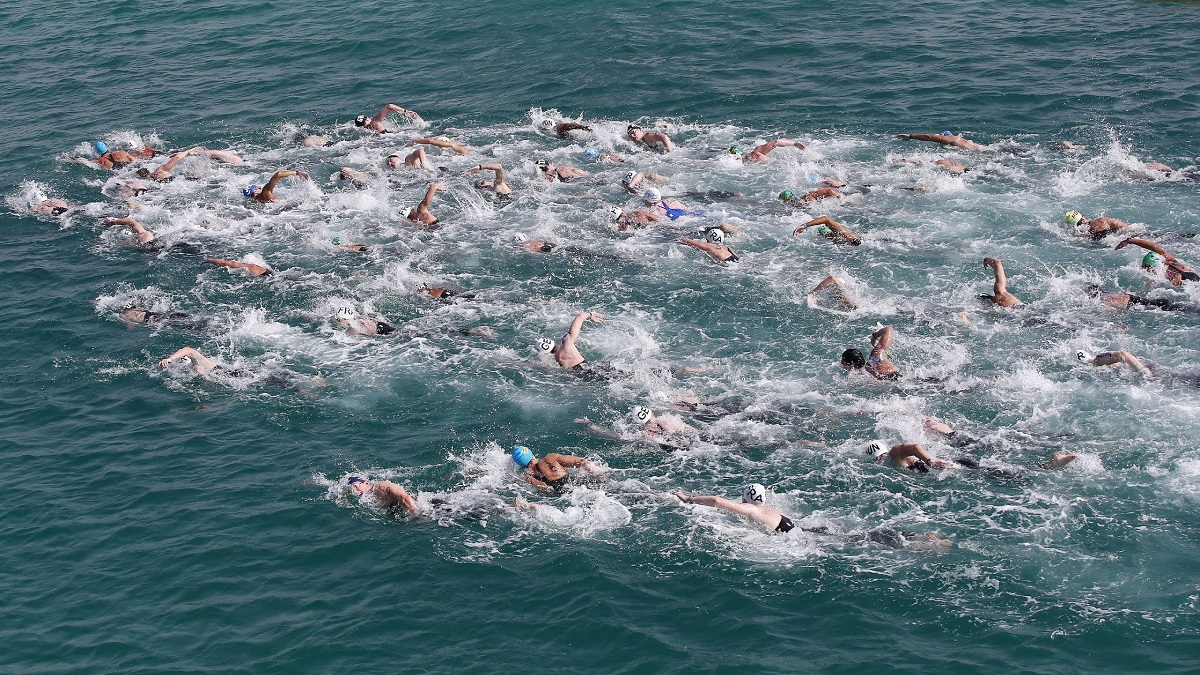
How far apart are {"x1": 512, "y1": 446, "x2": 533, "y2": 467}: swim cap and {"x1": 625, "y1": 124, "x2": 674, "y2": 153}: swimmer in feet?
62.8

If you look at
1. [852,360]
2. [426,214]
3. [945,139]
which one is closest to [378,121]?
[426,214]

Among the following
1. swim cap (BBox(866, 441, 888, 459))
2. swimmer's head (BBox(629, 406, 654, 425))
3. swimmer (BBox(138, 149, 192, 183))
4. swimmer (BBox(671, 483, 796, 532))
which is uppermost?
swimmer (BBox(138, 149, 192, 183))

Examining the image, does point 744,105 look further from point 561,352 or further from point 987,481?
point 987,481

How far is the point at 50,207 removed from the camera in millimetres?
37188

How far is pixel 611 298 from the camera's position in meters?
29.0

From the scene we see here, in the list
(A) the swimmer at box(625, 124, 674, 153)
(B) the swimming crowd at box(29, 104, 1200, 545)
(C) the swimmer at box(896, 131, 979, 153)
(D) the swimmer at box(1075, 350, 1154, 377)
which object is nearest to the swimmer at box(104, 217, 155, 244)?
(B) the swimming crowd at box(29, 104, 1200, 545)

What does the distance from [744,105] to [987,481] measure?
958 inches

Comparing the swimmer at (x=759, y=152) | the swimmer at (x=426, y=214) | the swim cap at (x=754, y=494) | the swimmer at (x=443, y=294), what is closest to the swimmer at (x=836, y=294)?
the swim cap at (x=754, y=494)

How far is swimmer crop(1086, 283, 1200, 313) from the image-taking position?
2577 cm

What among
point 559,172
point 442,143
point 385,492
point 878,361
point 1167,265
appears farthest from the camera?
point 442,143

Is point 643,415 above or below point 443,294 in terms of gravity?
below

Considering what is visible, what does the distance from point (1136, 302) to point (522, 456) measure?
16861 mm

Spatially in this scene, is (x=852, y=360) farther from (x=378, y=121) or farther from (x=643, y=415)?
(x=378, y=121)

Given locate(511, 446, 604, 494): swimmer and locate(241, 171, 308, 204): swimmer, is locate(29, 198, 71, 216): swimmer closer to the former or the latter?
locate(241, 171, 308, 204): swimmer
